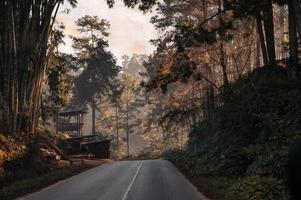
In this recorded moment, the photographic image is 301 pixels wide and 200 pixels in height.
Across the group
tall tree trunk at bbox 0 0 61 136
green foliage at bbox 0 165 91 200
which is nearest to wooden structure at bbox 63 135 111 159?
tall tree trunk at bbox 0 0 61 136

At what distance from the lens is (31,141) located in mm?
27422

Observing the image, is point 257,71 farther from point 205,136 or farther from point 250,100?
point 205,136

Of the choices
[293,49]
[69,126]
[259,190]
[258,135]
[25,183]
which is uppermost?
[69,126]

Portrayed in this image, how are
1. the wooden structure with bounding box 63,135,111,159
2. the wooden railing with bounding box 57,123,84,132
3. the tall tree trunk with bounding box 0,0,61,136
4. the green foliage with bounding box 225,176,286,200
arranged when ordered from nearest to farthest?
the green foliage with bounding box 225,176,286,200 → the tall tree trunk with bounding box 0,0,61,136 → the wooden structure with bounding box 63,135,111,159 → the wooden railing with bounding box 57,123,84,132

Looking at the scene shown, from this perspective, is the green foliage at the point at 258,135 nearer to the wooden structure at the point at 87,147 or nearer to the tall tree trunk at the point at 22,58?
the tall tree trunk at the point at 22,58

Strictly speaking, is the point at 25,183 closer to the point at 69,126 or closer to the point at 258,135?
the point at 258,135

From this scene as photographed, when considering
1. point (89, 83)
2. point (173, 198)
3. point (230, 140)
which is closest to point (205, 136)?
point (230, 140)

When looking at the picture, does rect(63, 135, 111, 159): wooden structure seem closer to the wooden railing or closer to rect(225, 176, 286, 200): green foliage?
the wooden railing

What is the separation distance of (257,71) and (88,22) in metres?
55.9

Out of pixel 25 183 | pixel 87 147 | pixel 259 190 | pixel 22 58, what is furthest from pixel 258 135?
pixel 87 147

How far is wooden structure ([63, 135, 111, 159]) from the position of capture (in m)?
49.6

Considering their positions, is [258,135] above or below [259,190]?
above

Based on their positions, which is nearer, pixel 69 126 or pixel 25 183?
pixel 25 183

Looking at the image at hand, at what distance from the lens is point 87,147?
55344mm
